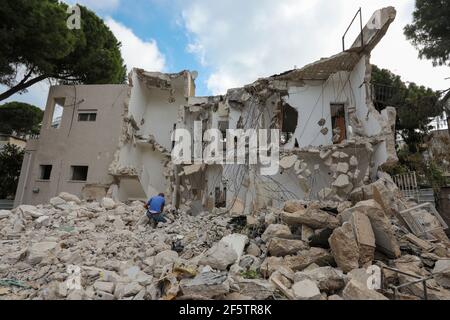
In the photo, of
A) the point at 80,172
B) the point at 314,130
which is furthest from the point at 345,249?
the point at 80,172

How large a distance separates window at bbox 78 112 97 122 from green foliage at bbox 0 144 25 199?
4.40m

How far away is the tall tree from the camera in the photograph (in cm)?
1022

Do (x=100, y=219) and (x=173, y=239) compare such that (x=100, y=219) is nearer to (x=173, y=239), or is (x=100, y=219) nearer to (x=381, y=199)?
(x=173, y=239)

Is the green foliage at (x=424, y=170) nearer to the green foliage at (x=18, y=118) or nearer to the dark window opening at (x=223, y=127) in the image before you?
the dark window opening at (x=223, y=127)

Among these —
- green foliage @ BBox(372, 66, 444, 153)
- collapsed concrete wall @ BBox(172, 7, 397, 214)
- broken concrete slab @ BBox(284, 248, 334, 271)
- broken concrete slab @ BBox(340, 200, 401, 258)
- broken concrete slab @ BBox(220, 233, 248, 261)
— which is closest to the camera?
broken concrete slab @ BBox(284, 248, 334, 271)

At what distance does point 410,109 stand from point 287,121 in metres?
6.13

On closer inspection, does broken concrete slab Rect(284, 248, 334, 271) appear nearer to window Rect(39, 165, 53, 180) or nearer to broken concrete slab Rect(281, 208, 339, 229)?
broken concrete slab Rect(281, 208, 339, 229)

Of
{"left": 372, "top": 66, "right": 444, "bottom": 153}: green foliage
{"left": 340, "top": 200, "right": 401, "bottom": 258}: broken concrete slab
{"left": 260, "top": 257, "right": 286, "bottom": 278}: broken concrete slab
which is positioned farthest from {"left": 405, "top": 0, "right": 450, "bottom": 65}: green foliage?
{"left": 260, "top": 257, "right": 286, "bottom": 278}: broken concrete slab

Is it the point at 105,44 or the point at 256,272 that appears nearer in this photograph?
the point at 256,272

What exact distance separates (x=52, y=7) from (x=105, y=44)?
438cm

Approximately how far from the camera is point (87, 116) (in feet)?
42.0

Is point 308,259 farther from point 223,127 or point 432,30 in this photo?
point 432,30
